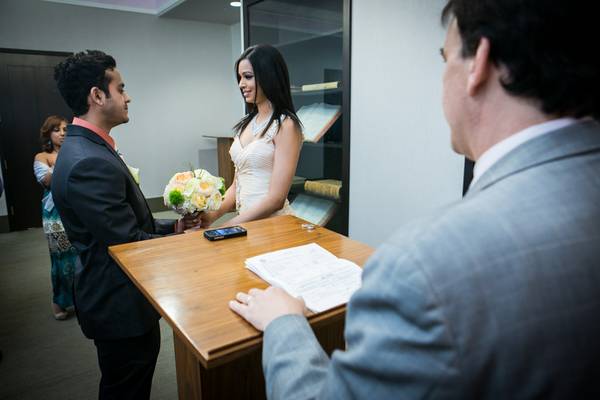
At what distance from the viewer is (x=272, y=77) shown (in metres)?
1.87

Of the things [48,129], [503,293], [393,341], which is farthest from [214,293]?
[48,129]

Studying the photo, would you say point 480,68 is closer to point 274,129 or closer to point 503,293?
point 503,293

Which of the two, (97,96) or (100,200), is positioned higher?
(97,96)

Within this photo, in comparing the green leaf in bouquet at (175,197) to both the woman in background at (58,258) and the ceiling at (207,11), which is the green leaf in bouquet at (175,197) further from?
the ceiling at (207,11)

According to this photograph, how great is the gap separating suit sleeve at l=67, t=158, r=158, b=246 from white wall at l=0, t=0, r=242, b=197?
14.7ft

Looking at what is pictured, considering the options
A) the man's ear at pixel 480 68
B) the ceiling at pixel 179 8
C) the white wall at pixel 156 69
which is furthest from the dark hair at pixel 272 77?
the white wall at pixel 156 69

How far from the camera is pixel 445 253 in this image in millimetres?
442

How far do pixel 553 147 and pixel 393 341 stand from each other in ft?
0.99

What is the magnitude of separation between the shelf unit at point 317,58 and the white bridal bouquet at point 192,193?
120 cm

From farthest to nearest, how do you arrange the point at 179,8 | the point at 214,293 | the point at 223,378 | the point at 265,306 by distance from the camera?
the point at 179,8 < the point at 223,378 < the point at 214,293 < the point at 265,306

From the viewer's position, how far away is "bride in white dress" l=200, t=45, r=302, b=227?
182 centimetres

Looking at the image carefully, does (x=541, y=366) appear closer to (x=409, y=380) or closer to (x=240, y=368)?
(x=409, y=380)

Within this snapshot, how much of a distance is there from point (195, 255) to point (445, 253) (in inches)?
33.6

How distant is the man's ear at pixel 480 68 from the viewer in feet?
1.65
